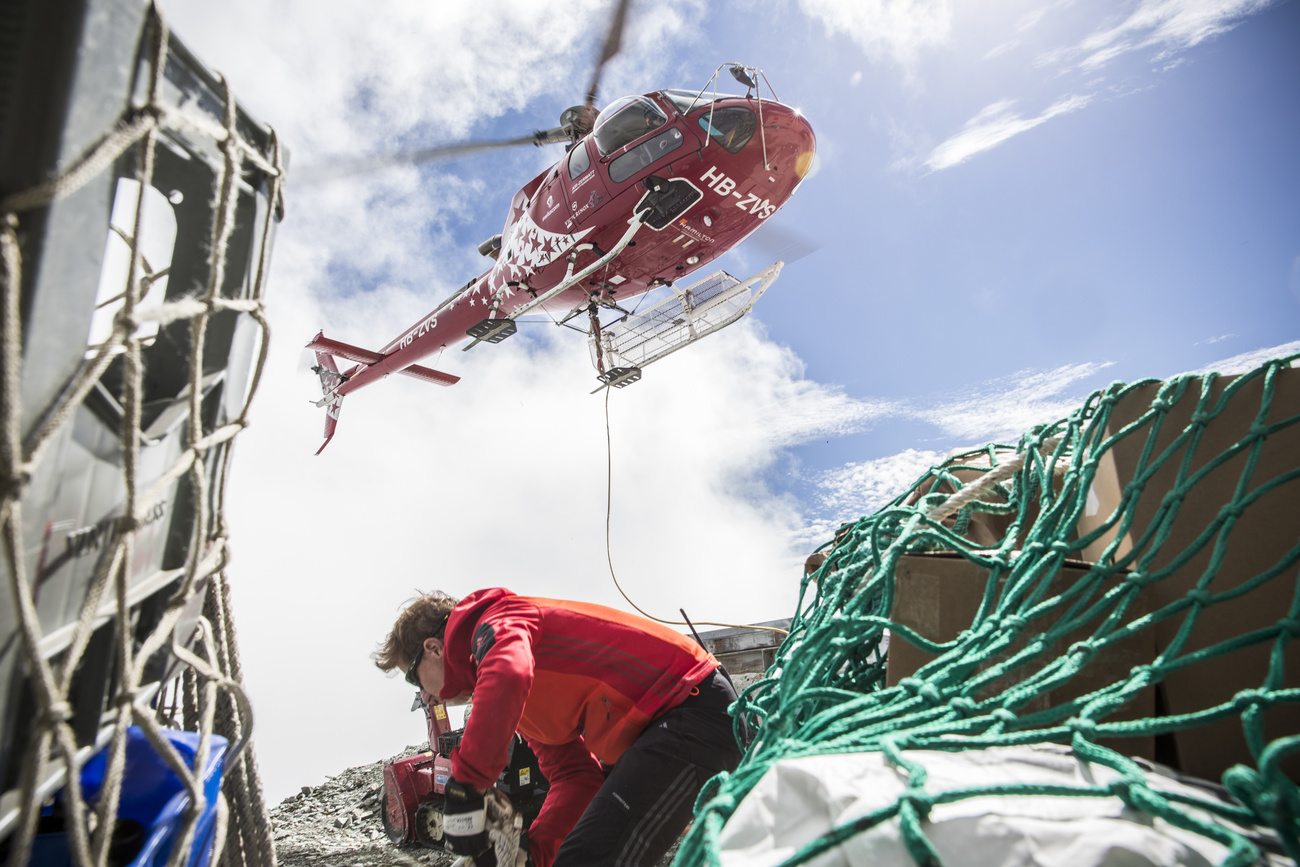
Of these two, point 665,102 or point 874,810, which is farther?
point 665,102

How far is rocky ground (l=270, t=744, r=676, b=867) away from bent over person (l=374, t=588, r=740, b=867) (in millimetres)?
1685

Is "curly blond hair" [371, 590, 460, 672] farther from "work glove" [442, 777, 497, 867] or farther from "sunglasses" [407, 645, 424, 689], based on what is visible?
"work glove" [442, 777, 497, 867]

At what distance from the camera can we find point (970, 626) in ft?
4.69

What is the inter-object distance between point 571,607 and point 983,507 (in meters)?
1.48

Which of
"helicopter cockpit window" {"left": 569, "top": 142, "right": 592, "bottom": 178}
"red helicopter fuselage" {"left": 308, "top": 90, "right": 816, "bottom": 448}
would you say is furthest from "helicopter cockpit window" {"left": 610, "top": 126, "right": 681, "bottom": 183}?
"helicopter cockpit window" {"left": 569, "top": 142, "right": 592, "bottom": 178}

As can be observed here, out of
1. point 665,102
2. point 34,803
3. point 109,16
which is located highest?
point 665,102

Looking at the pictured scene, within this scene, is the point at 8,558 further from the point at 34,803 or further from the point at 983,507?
the point at 983,507

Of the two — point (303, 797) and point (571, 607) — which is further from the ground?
point (571, 607)

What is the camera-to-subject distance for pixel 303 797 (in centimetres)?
623

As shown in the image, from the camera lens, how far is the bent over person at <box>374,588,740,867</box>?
1978 millimetres

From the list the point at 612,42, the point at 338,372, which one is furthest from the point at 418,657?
the point at 338,372

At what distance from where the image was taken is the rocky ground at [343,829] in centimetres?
422

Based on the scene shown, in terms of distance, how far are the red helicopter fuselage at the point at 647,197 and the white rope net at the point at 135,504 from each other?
238 inches

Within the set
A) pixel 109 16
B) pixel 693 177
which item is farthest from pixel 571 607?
pixel 693 177
